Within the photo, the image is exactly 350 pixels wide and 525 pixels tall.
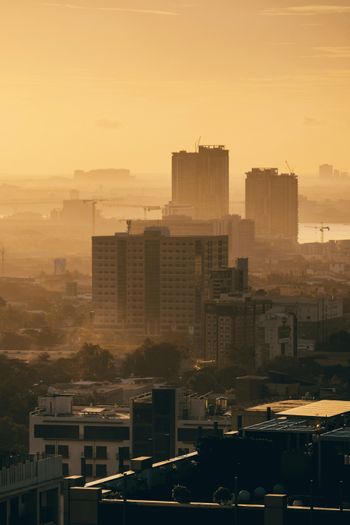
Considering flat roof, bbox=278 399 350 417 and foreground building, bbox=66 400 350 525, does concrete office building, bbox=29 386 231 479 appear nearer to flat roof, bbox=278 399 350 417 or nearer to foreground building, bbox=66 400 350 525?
flat roof, bbox=278 399 350 417

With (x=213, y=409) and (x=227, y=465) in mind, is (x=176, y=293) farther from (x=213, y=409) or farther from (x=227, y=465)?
(x=227, y=465)

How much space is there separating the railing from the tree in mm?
72053

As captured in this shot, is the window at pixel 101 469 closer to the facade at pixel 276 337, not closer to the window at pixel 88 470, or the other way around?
the window at pixel 88 470

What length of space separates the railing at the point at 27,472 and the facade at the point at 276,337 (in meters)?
84.2

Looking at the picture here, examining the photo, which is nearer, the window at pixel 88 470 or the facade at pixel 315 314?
the window at pixel 88 470

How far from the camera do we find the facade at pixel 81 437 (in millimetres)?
63812

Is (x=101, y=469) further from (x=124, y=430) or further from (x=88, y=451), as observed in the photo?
(x=124, y=430)

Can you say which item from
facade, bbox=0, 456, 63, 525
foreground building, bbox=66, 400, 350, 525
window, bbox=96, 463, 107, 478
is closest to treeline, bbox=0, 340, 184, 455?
window, bbox=96, 463, 107, 478

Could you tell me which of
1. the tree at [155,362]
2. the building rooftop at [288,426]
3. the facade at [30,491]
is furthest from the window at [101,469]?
the tree at [155,362]

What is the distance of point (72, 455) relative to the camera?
6531 centimetres

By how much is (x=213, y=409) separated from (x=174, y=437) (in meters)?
4.64

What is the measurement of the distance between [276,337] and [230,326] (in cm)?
839

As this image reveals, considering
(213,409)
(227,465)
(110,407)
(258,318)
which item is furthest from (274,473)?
(258,318)

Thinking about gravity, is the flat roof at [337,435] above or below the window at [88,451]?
above
